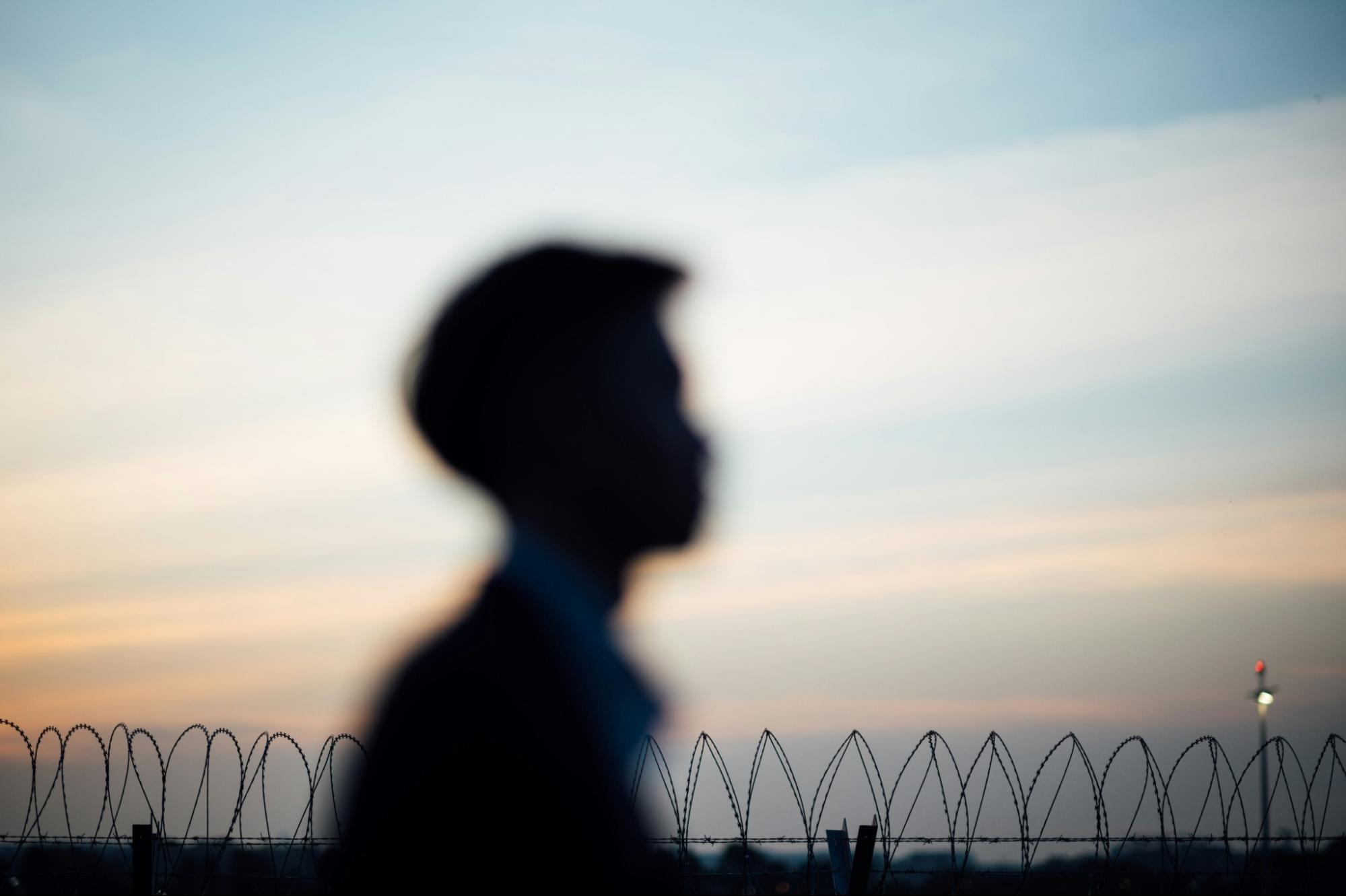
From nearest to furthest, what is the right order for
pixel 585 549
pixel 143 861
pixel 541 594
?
pixel 541 594 < pixel 585 549 < pixel 143 861

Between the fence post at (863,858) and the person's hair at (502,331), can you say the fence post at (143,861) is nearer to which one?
the fence post at (863,858)

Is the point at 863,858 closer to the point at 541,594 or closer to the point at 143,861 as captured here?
the point at 143,861

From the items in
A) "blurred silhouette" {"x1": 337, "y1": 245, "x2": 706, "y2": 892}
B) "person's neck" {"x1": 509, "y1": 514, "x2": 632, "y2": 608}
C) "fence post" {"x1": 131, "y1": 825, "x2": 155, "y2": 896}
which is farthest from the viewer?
"fence post" {"x1": 131, "y1": 825, "x2": 155, "y2": 896}

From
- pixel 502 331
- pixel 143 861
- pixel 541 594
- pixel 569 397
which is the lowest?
pixel 143 861

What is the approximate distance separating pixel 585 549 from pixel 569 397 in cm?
26

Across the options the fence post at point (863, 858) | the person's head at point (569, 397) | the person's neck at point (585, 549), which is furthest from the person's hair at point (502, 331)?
the fence post at point (863, 858)

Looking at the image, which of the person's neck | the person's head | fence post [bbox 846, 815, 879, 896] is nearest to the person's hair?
the person's head

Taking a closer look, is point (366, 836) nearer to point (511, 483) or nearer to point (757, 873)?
point (511, 483)

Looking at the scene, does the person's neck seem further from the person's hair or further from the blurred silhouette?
the person's hair

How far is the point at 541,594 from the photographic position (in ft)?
6.15

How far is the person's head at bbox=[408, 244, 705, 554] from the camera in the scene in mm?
1994

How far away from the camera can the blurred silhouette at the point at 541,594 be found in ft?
5.57

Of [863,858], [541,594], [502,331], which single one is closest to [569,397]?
[502,331]

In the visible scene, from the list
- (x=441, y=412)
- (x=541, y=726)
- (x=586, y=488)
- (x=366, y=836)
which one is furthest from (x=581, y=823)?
(x=441, y=412)
